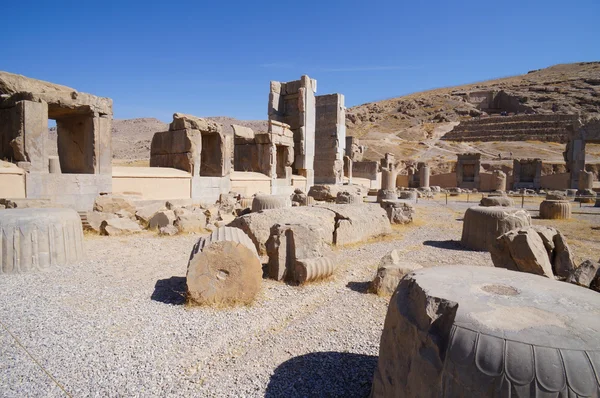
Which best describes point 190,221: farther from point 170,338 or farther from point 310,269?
point 170,338

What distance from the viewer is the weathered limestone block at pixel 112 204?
8.05 metres

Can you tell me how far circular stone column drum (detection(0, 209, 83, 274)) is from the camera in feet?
14.3

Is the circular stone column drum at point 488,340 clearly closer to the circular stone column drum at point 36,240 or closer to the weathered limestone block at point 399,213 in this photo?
the circular stone column drum at point 36,240

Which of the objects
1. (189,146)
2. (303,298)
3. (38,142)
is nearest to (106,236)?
(38,142)

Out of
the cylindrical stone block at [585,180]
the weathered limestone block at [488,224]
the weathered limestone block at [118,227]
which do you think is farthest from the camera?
the cylindrical stone block at [585,180]

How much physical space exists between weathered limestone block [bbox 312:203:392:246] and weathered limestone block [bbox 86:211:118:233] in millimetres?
4453

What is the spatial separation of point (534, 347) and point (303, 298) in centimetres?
285

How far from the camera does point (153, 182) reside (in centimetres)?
967

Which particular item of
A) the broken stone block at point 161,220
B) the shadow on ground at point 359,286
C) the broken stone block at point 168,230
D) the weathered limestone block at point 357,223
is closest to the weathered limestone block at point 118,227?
the broken stone block at point 161,220

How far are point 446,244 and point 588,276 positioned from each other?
13.4ft

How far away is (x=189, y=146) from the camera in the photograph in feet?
34.2

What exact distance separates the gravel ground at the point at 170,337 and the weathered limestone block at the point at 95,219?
8.70 ft

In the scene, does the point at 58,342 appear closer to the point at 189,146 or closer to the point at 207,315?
the point at 207,315

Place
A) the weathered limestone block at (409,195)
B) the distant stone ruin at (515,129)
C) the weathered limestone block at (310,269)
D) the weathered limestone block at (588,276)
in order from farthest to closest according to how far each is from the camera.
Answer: the distant stone ruin at (515,129) < the weathered limestone block at (409,195) < the weathered limestone block at (310,269) < the weathered limestone block at (588,276)
